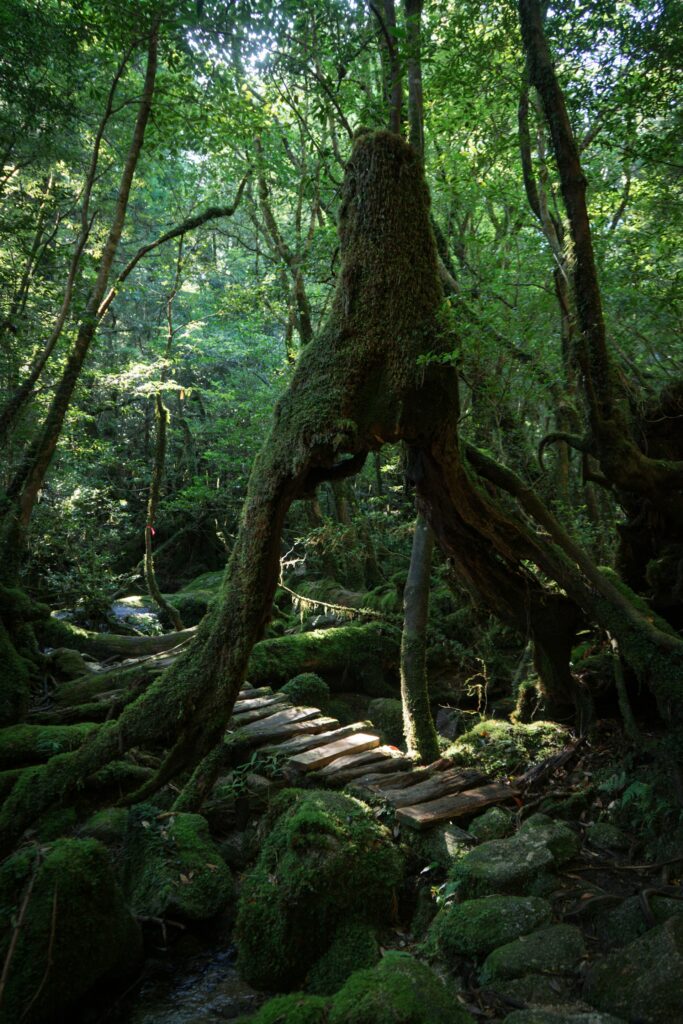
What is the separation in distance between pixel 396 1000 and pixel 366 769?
3340 millimetres

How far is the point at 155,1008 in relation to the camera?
4012mm

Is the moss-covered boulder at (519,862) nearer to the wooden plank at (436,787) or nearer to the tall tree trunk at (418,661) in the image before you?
the wooden plank at (436,787)

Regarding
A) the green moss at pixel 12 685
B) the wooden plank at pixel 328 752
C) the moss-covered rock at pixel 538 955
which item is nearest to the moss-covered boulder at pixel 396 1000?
the moss-covered rock at pixel 538 955

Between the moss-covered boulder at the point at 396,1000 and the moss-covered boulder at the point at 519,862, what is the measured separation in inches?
55.0

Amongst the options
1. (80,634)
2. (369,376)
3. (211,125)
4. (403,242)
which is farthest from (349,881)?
(211,125)

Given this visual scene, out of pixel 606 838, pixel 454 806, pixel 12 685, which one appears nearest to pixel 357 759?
pixel 454 806

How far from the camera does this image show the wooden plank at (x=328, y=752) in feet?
20.2

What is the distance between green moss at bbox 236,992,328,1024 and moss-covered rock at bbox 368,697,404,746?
16.2ft

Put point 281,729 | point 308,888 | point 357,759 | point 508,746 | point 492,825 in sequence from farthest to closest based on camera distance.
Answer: point 281,729 → point 508,746 → point 357,759 → point 492,825 → point 308,888

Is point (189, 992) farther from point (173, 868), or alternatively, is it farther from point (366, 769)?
point (366, 769)

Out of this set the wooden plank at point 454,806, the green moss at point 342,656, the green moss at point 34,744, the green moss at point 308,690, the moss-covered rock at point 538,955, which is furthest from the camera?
the green moss at point 342,656

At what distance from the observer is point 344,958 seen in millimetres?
4152

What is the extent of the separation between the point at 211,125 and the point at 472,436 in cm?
663

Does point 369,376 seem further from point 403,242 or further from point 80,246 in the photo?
point 80,246
